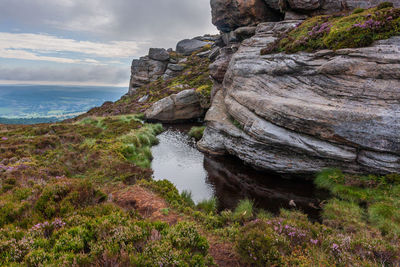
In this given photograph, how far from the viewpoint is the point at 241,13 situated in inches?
1209

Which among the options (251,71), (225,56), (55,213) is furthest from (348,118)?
(225,56)

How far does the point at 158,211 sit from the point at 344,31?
18.3 metres

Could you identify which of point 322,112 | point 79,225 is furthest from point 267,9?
point 79,225

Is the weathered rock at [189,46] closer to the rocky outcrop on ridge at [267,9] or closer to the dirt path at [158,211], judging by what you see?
the rocky outcrop on ridge at [267,9]

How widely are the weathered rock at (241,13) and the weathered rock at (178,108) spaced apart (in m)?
13.2

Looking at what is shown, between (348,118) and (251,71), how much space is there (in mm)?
10752

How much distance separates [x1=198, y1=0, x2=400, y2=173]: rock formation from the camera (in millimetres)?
12516

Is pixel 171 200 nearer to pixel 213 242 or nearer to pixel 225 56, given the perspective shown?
pixel 213 242

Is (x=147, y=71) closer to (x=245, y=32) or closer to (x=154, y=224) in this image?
(x=245, y=32)

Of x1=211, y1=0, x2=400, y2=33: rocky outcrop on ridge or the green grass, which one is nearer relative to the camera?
the green grass

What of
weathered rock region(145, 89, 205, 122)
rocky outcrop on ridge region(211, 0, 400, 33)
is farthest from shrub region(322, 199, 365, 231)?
weathered rock region(145, 89, 205, 122)

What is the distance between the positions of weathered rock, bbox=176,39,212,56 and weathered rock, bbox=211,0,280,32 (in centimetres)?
5683

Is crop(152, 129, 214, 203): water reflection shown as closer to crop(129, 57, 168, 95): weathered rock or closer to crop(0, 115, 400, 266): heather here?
crop(0, 115, 400, 266): heather

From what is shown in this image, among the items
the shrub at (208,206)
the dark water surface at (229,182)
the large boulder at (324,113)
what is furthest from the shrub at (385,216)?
the shrub at (208,206)
